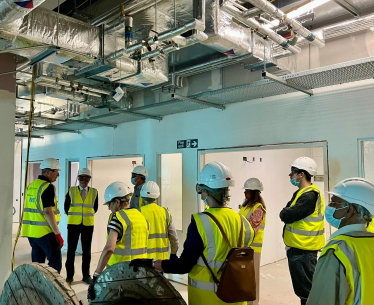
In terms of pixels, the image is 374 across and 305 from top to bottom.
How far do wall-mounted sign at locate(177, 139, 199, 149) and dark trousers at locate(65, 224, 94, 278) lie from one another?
6.18ft

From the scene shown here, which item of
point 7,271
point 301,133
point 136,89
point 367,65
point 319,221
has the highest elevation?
point 136,89

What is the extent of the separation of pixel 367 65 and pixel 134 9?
1.95m

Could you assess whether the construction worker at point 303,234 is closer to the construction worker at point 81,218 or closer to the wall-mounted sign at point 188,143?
the wall-mounted sign at point 188,143

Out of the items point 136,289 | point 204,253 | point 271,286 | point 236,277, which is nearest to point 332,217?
point 236,277

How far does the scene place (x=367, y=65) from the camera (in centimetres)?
267

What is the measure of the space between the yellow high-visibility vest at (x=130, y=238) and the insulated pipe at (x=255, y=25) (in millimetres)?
1697

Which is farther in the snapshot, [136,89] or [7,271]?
[136,89]

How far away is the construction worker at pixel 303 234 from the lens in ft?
9.61

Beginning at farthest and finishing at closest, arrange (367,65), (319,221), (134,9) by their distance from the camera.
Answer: (319,221) → (367,65) → (134,9)

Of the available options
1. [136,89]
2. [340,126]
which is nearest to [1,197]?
[136,89]

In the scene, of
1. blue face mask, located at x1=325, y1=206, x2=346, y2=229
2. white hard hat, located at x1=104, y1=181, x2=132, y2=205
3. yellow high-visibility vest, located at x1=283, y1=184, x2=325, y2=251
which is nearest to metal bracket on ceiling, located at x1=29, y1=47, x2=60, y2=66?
white hard hat, located at x1=104, y1=181, x2=132, y2=205

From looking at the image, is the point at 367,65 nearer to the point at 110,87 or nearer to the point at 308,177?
the point at 308,177

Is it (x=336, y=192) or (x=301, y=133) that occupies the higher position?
(x=301, y=133)

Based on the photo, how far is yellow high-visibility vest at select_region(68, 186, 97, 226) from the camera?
488 cm
